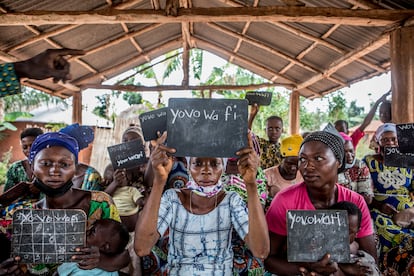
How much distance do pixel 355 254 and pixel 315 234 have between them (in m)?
0.49

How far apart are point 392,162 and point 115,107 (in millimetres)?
14179

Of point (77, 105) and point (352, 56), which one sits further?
point (77, 105)

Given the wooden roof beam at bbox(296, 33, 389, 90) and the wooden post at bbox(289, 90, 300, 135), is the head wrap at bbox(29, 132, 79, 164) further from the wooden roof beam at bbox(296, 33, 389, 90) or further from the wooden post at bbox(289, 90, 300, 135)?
the wooden post at bbox(289, 90, 300, 135)

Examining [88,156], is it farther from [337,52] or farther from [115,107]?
[337,52]

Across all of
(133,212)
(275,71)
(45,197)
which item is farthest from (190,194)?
(275,71)

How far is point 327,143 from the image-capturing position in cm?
250

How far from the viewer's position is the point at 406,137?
122 inches

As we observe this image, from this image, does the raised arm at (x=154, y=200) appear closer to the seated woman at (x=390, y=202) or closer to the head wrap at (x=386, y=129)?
the seated woman at (x=390, y=202)

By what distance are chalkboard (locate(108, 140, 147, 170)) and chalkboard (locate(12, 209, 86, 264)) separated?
4.82ft

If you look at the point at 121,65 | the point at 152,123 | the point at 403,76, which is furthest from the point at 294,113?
the point at 152,123

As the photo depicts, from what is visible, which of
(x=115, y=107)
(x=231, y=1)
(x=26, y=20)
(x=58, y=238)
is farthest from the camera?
(x=115, y=107)

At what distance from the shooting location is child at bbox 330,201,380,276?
89.4 inches

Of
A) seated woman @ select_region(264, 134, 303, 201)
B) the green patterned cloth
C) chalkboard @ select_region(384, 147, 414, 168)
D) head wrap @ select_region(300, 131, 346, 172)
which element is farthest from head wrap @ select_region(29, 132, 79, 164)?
chalkboard @ select_region(384, 147, 414, 168)

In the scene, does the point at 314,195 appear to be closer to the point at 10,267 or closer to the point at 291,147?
the point at 291,147
